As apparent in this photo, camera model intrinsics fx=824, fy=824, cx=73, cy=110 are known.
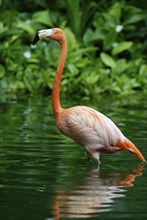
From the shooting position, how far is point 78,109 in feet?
28.2

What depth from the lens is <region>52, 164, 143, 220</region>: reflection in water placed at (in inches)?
245

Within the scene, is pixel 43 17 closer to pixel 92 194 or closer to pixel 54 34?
pixel 54 34

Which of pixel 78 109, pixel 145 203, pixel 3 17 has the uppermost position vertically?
pixel 3 17

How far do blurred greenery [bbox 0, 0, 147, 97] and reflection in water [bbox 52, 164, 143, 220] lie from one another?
7.02 meters

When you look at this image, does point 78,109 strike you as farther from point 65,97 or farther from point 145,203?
point 65,97

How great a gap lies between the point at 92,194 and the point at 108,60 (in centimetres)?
926

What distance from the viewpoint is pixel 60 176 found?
7664mm

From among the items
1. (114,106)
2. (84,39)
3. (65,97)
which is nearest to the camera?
(114,106)

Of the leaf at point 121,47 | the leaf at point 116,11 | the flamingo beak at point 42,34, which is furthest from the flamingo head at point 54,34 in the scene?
the leaf at point 116,11

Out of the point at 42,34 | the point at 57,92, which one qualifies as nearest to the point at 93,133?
the point at 57,92

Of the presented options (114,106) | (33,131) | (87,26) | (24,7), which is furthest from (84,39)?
(33,131)

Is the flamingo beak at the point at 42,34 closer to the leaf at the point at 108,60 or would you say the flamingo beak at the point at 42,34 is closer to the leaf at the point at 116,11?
the leaf at the point at 108,60

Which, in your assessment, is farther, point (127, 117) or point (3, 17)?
point (3, 17)

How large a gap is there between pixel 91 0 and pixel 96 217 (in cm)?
1217
